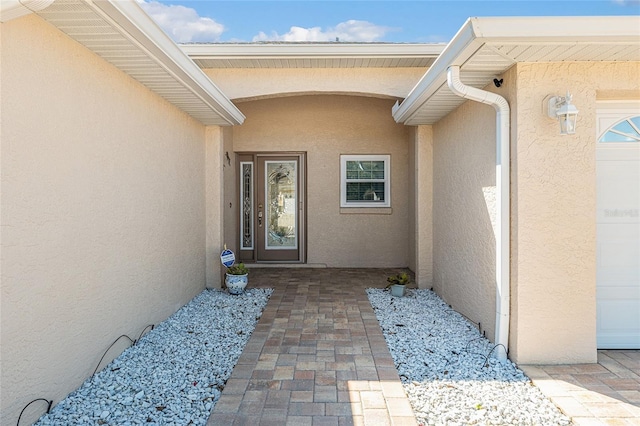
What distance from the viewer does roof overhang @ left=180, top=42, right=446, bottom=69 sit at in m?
6.67

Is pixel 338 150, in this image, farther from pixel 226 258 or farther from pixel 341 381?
pixel 341 381

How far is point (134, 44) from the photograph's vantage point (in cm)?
367

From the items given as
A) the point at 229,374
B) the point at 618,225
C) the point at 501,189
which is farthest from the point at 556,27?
the point at 229,374

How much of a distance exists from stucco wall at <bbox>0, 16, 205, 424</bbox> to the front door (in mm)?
4505

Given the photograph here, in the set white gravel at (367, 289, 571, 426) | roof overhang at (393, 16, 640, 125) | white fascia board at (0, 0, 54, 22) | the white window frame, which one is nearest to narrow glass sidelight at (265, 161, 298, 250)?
the white window frame

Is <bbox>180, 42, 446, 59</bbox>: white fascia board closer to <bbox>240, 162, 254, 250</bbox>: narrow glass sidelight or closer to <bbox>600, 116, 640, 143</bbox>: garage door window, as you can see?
<bbox>600, 116, 640, 143</bbox>: garage door window

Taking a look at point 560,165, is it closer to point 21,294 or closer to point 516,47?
point 516,47

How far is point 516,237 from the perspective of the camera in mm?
4137

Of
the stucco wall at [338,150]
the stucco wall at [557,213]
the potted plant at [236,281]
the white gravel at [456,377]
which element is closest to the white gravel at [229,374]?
the white gravel at [456,377]

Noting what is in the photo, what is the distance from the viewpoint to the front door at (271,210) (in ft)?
33.1

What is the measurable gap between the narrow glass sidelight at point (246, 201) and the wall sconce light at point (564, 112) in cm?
728

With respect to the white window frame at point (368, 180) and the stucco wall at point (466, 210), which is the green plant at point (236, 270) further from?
the stucco wall at point (466, 210)

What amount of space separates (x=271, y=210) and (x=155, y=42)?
661 cm

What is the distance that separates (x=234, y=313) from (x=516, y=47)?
4.96 m
